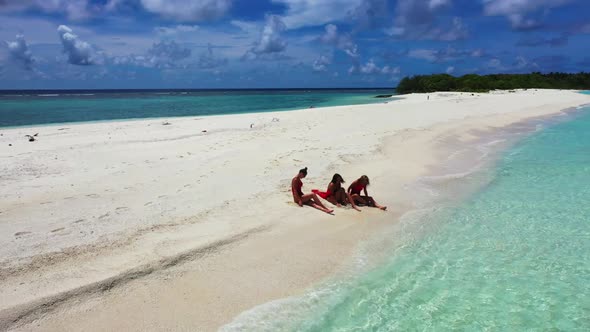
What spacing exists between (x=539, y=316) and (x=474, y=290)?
924mm

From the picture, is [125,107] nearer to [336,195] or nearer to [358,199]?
[336,195]

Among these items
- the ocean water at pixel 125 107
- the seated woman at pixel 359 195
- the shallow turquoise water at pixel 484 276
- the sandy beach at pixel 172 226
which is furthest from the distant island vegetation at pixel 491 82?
the seated woman at pixel 359 195

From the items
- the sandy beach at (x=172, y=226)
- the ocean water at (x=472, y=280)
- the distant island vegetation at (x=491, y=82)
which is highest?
the distant island vegetation at (x=491, y=82)

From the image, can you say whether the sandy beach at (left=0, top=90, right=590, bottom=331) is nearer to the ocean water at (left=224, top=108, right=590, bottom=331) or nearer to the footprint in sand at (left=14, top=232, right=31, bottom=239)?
the footprint in sand at (left=14, top=232, right=31, bottom=239)

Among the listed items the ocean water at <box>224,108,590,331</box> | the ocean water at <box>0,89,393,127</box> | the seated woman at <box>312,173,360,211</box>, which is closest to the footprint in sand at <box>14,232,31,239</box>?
the ocean water at <box>224,108,590,331</box>

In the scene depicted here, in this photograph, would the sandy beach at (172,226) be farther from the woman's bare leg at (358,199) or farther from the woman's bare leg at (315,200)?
the woman's bare leg at (358,199)

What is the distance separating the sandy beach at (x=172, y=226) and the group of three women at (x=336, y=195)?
1.01ft

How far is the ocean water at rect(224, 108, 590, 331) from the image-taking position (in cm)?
572

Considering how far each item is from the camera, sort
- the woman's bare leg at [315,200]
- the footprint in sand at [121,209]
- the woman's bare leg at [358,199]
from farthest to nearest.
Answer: the woman's bare leg at [358,199], the woman's bare leg at [315,200], the footprint in sand at [121,209]

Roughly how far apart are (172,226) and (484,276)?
5.69m

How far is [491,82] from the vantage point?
9044 centimetres

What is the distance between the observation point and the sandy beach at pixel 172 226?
19.0ft

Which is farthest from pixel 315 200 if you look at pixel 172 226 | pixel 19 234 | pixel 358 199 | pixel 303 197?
pixel 19 234

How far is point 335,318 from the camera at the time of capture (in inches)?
227
